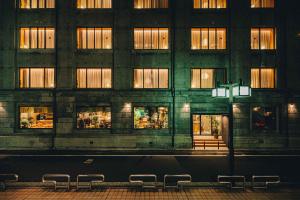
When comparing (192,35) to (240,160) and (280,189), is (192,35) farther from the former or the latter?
(280,189)

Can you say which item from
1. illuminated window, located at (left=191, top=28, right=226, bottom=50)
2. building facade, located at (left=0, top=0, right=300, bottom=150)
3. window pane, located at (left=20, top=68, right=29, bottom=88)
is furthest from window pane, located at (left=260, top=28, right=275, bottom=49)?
window pane, located at (left=20, top=68, right=29, bottom=88)

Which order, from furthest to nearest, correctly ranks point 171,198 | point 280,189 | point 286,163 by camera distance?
point 286,163 → point 280,189 → point 171,198

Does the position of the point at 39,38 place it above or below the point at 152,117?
above

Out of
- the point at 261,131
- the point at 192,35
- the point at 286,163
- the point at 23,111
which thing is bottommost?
the point at 286,163

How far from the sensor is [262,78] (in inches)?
1159

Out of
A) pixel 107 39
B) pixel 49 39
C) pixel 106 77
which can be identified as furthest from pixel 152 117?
pixel 49 39

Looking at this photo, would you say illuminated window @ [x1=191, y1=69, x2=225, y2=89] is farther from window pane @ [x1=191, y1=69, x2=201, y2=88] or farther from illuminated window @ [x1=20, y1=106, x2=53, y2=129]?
illuminated window @ [x1=20, y1=106, x2=53, y2=129]

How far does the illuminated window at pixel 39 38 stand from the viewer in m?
29.5

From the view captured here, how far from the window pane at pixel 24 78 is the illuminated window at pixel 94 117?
6156 millimetres

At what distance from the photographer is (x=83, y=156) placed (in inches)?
981

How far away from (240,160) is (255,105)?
8.06 metres

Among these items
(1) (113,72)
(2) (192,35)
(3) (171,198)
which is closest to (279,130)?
(2) (192,35)

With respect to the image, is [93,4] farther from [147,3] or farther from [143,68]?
[143,68]

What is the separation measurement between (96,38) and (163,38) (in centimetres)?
700
